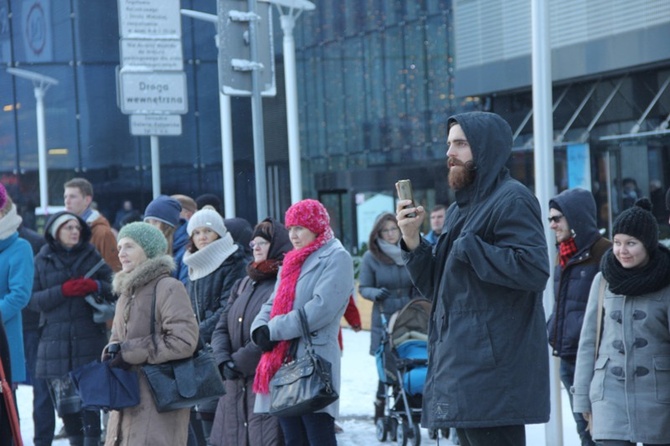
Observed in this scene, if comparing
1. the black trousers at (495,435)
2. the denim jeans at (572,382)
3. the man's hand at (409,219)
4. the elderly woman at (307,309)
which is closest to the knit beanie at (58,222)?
the elderly woman at (307,309)

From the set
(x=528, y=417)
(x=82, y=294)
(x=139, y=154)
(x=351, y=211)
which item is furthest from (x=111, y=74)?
(x=528, y=417)

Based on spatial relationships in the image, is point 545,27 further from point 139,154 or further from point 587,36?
point 139,154

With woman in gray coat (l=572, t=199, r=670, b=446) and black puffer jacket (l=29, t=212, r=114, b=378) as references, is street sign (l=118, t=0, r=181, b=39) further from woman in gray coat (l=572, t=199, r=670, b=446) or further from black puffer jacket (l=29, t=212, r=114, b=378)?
woman in gray coat (l=572, t=199, r=670, b=446)

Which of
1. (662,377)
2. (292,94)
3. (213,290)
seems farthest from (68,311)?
(292,94)

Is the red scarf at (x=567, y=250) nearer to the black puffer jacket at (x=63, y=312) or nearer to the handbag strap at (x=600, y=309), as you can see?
the handbag strap at (x=600, y=309)

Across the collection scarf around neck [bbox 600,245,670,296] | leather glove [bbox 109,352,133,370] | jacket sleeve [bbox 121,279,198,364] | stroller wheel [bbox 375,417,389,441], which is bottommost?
stroller wheel [bbox 375,417,389,441]

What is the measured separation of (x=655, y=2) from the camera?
1789 cm

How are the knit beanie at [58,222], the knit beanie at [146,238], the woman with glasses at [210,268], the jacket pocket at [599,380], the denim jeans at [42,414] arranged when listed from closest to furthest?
the jacket pocket at [599,380] → the knit beanie at [146,238] → the woman with glasses at [210,268] → the knit beanie at [58,222] → the denim jeans at [42,414]

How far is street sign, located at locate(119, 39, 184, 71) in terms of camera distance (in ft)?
34.8

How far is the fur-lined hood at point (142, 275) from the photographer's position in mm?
6574

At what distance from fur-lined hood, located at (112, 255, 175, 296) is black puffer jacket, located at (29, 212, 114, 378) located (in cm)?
236

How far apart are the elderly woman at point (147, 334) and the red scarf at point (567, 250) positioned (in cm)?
234

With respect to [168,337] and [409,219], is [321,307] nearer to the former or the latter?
[168,337]

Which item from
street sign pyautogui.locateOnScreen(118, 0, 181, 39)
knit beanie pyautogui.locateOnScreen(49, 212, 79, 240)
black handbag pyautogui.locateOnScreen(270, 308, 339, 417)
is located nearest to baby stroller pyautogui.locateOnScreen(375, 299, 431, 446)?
knit beanie pyautogui.locateOnScreen(49, 212, 79, 240)
